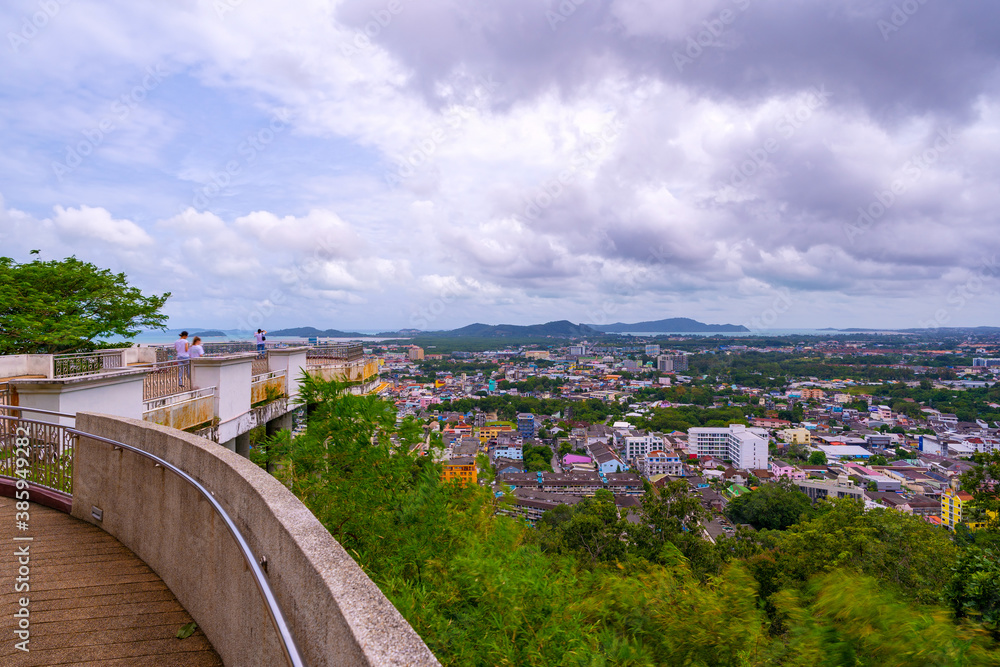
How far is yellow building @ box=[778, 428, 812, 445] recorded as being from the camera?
2445 inches

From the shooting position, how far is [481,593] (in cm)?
385

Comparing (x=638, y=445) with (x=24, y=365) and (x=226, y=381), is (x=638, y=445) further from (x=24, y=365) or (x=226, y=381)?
(x=24, y=365)

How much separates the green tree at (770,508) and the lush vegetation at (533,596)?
71.7ft

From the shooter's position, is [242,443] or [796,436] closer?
[242,443]

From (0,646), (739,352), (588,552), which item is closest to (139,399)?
(0,646)

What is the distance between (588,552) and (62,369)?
43.1 ft

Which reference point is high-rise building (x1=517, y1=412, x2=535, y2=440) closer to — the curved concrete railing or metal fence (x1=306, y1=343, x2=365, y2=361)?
metal fence (x1=306, y1=343, x2=365, y2=361)

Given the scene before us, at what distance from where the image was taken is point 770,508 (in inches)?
1041

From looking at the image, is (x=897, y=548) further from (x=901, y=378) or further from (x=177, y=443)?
(x=901, y=378)

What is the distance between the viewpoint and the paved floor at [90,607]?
3.11 meters

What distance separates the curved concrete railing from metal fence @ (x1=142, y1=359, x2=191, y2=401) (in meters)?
3.43

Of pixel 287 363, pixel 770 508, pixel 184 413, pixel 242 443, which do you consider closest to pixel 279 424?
pixel 287 363

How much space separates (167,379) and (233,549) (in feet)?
24.8

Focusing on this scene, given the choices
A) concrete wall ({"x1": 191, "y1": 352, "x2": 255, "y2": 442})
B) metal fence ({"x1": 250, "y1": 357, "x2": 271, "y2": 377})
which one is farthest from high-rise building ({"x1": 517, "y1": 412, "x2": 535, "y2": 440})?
concrete wall ({"x1": 191, "y1": 352, "x2": 255, "y2": 442})
